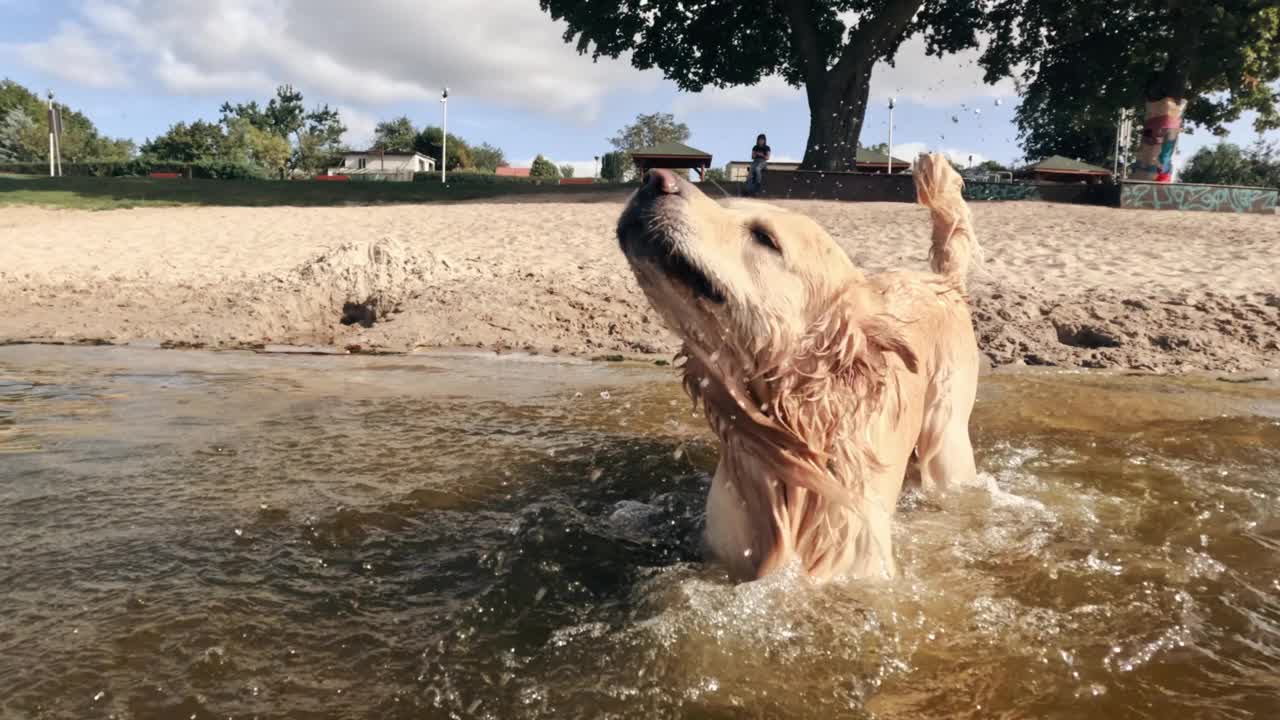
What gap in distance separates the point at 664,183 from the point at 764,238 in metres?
0.41

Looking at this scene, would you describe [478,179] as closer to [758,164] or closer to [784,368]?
[758,164]

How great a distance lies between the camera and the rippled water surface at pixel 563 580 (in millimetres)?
2445

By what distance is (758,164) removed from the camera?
21188 mm

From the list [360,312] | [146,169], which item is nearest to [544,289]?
[360,312]

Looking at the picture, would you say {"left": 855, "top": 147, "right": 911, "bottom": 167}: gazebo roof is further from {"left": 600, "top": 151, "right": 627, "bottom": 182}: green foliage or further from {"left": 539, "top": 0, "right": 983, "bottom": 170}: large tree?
{"left": 600, "top": 151, "right": 627, "bottom": 182}: green foliage

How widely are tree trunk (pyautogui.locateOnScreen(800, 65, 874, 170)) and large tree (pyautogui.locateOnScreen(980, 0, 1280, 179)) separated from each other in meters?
5.72

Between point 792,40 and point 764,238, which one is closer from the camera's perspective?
point 764,238

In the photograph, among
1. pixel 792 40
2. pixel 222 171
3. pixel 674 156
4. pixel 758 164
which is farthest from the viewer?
pixel 222 171

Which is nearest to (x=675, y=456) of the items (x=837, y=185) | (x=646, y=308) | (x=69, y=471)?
(x=69, y=471)

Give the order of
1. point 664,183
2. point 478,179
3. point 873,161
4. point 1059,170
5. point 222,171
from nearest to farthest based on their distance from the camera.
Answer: point 664,183
point 1059,170
point 873,161
point 222,171
point 478,179

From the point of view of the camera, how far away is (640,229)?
8.24 feet

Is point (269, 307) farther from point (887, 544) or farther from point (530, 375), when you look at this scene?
point (887, 544)

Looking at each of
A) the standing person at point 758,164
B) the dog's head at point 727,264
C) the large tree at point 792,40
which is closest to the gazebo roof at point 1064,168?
the large tree at point 792,40

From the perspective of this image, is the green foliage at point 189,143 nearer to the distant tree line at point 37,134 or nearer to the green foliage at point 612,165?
the distant tree line at point 37,134
